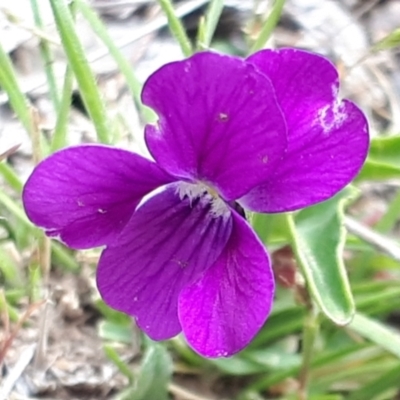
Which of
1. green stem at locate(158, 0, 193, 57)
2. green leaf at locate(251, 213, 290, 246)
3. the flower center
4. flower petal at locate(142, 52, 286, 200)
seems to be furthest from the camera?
green leaf at locate(251, 213, 290, 246)

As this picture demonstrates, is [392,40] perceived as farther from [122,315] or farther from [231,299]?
[122,315]

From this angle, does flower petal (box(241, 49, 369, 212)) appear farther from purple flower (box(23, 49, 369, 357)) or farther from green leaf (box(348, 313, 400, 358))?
green leaf (box(348, 313, 400, 358))

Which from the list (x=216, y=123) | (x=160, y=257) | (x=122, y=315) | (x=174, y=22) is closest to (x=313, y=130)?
(x=216, y=123)

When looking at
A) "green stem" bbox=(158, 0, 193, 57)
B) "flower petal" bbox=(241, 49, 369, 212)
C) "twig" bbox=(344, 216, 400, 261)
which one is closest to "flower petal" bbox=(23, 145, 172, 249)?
"flower petal" bbox=(241, 49, 369, 212)

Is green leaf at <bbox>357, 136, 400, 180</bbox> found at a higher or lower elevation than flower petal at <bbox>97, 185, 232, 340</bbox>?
lower

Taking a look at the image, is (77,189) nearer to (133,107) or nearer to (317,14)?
(133,107)

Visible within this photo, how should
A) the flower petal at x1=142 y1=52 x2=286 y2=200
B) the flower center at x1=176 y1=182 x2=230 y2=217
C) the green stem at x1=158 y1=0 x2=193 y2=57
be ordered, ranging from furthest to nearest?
the green stem at x1=158 y1=0 x2=193 y2=57
the flower center at x1=176 y1=182 x2=230 y2=217
the flower petal at x1=142 y1=52 x2=286 y2=200
